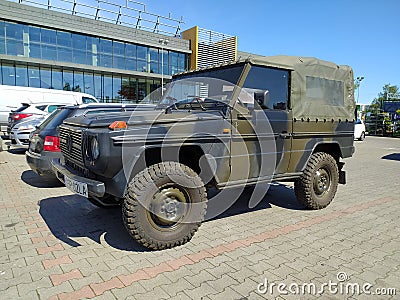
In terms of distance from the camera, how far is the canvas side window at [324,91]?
15.6 ft

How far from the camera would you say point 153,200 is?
334 centimetres

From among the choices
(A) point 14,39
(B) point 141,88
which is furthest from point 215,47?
(A) point 14,39

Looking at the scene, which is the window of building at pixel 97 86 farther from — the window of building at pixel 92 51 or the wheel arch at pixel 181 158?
the wheel arch at pixel 181 158

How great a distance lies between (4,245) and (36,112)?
30.1ft

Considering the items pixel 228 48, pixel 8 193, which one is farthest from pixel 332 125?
pixel 228 48

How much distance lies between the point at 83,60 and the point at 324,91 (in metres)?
20.7

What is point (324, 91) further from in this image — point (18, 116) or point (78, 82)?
point (78, 82)

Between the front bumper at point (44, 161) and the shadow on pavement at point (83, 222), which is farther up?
the front bumper at point (44, 161)

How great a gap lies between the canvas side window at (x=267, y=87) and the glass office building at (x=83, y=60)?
2001 cm

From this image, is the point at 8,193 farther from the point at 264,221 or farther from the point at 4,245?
the point at 264,221

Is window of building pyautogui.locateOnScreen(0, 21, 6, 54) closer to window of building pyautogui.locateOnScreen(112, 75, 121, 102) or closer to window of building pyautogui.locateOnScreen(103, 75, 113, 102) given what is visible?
window of building pyautogui.locateOnScreen(103, 75, 113, 102)

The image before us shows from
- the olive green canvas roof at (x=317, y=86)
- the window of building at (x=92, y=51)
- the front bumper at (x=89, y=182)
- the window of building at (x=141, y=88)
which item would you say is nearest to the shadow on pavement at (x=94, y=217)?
the front bumper at (x=89, y=182)

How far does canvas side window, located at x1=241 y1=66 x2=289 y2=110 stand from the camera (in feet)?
13.2

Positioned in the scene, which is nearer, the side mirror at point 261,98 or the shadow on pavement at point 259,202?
the side mirror at point 261,98
